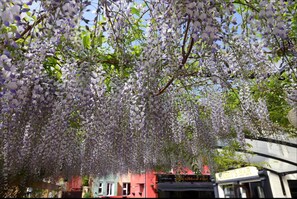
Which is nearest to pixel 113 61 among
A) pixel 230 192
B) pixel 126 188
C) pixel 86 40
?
pixel 86 40

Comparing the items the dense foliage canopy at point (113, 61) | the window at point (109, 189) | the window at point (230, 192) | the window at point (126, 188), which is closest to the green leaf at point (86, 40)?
the dense foliage canopy at point (113, 61)

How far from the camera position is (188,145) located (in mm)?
5812

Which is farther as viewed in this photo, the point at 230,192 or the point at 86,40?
the point at 86,40

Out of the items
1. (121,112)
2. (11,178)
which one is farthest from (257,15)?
(11,178)

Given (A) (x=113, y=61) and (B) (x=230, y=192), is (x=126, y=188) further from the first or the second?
(B) (x=230, y=192)

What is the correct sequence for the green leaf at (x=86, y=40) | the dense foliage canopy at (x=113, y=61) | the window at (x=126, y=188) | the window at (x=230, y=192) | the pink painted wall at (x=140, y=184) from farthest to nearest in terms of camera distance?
the window at (x=126, y=188) → the pink painted wall at (x=140, y=184) → the green leaf at (x=86, y=40) → the dense foliage canopy at (x=113, y=61) → the window at (x=230, y=192)

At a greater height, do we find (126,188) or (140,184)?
(140,184)

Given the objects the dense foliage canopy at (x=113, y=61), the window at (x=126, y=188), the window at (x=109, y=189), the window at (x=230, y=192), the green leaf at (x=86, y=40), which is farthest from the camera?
the window at (x=126, y=188)

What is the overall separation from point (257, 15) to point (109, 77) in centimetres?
217

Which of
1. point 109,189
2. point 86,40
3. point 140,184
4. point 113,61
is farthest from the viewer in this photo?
point 109,189

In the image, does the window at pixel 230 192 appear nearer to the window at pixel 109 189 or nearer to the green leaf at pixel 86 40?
the green leaf at pixel 86 40

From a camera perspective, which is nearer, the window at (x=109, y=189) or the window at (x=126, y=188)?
the window at (x=109, y=189)

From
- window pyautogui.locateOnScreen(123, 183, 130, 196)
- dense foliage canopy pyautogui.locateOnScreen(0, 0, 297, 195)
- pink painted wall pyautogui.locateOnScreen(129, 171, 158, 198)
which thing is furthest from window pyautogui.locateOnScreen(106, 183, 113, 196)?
dense foliage canopy pyautogui.locateOnScreen(0, 0, 297, 195)

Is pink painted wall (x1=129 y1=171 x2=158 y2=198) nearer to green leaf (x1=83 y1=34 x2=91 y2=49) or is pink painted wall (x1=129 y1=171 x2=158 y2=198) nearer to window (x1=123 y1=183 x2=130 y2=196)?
window (x1=123 y1=183 x2=130 y2=196)
